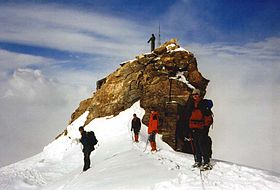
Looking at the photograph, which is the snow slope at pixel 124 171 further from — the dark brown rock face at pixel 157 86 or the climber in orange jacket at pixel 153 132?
the dark brown rock face at pixel 157 86

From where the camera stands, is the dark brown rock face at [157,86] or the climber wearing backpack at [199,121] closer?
the climber wearing backpack at [199,121]

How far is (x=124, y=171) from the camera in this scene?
13609mm

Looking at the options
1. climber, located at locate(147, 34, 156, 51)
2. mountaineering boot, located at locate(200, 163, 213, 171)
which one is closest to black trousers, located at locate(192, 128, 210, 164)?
mountaineering boot, located at locate(200, 163, 213, 171)

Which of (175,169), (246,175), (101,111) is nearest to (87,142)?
(175,169)

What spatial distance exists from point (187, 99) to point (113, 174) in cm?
1773

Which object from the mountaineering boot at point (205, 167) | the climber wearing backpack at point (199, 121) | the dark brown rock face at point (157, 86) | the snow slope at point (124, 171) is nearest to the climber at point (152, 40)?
the dark brown rock face at point (157, 86)

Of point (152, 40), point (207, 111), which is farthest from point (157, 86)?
point (207, 111)

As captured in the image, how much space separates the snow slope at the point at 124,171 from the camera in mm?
10617

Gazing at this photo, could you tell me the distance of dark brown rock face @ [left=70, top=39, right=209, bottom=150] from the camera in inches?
1182

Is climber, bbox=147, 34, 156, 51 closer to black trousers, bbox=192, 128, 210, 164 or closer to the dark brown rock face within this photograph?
the dark brown rock face

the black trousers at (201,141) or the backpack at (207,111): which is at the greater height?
the backpack at (207,111)

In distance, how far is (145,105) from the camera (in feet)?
102

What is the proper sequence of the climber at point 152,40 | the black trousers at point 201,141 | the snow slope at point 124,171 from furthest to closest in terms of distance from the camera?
the climber at point 152,40 → the black trousers at point 201,141 → the snow slope at point 124,171

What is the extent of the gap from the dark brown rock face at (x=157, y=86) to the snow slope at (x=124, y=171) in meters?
1.54
